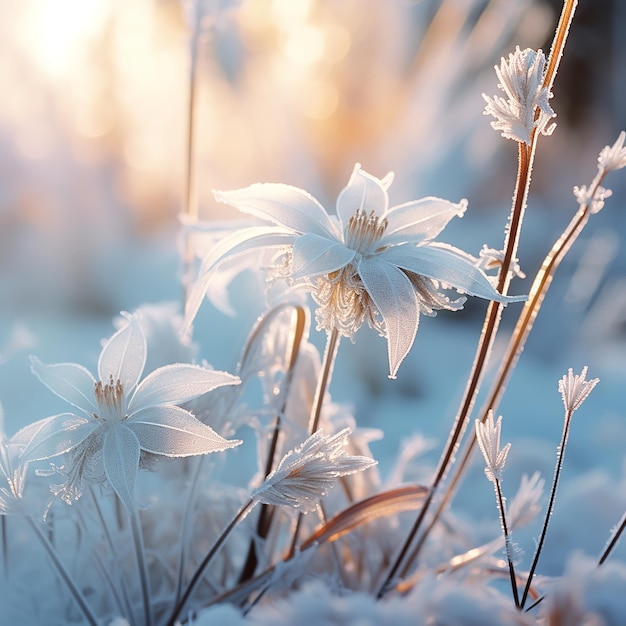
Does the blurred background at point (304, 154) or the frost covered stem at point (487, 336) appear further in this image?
the blurred background at point (304, 154)

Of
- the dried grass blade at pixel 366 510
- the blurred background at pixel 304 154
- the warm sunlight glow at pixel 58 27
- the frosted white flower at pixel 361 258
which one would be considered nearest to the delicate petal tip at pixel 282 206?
the frosted white flower at pixel 361 258

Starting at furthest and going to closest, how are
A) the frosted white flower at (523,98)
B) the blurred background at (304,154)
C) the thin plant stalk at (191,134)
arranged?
the blurred background at (304,154) → the thin plant stalk at (191,134) → the frosted white flower at (523,98)

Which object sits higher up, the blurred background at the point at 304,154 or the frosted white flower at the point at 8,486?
the blurred background at the point at 304,154

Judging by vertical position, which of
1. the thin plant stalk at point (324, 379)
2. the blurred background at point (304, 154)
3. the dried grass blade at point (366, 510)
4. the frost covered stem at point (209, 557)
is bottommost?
the frost covered stem at point (209, 557)

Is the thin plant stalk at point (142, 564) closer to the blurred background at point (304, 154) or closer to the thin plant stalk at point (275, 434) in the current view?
the thin plant stalk at point (275, 434)

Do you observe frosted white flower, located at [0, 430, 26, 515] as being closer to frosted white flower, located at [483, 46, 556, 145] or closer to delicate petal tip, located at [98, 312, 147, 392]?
A: delicate petal tip, located at [98, 312, 147, 392]

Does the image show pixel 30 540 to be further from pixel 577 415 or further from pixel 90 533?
pixel 577 415

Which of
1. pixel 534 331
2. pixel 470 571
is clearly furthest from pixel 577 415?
pixel 470 571
